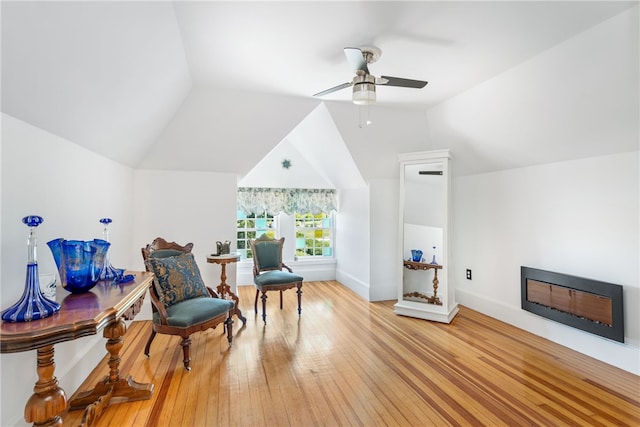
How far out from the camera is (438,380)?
2445 mm

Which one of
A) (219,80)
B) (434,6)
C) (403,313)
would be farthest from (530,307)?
(219,80)

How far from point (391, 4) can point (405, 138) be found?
2399mm

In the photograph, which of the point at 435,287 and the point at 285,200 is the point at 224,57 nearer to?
the point at 285,200

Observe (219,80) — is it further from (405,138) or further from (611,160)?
(611,160)

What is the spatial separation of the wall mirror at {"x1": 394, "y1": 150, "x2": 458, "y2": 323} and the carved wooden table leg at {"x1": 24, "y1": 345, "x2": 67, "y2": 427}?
3.45 metres

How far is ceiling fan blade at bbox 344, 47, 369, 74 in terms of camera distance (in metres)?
1.98

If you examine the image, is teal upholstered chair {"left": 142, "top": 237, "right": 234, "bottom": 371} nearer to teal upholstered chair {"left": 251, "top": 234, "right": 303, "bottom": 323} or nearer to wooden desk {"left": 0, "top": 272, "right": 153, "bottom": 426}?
wooden desk {"left": 0, "top": 272, "right": 153, "bottom": 426}

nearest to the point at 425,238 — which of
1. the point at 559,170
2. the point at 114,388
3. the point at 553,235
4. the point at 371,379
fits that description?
the point at 553,235

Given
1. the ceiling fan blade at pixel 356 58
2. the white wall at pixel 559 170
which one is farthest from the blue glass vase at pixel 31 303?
the white wall at pixel 559 170

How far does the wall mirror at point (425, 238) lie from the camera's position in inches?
149

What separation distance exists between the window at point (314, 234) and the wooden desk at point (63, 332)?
154 inches

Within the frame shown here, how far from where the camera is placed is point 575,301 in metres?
2.93

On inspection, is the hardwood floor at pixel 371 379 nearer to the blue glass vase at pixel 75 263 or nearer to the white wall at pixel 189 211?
the blue glass vase at pixel 75 263

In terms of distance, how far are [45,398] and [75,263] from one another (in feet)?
2.21
